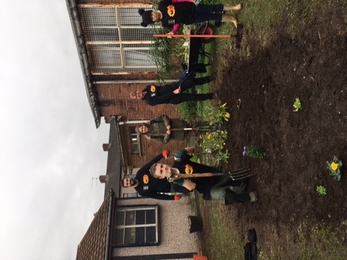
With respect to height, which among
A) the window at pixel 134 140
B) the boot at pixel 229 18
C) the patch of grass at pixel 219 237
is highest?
the window at pixel 134 140

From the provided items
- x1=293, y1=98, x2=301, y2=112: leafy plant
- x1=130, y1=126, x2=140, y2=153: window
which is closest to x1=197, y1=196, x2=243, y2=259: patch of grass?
x1=293, y1=98, x2=301, y2=112: leafy plant

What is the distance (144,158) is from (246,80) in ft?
39.6

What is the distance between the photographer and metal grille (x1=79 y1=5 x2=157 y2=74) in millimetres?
14164

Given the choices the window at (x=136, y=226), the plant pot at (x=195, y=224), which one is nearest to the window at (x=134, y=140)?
the window at (x=136, y=226)

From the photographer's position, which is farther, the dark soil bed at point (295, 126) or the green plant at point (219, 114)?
the green plant at point (219, 114)

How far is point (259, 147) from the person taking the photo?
23.9ft

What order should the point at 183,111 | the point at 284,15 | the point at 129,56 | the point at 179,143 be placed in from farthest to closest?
the point at 179,143, the point at 129,56, the point at 183,111, the point at 284,15

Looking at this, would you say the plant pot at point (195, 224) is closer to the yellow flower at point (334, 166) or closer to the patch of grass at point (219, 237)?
the patch of grass at point (219, 237)

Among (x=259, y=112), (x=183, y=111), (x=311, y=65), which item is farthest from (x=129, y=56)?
(x=311, y=65)

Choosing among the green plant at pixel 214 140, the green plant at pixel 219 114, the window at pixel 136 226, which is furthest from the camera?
the window at pixel 136 226

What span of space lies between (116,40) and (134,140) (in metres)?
5.87

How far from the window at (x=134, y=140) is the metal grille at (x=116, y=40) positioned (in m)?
3.86

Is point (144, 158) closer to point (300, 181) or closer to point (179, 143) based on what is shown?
point (179, 143)

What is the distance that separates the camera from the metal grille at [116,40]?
14.2 metres
